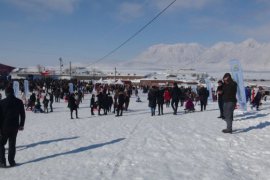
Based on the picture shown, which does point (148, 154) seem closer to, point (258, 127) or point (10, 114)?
point (10, 114)

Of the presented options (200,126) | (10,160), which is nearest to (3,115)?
(10,160)

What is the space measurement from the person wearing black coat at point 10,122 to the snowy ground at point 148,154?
33cm

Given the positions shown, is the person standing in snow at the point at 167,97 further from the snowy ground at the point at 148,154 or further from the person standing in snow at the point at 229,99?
the person standing in snow at the point at 229,99

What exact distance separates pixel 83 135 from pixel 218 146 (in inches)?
182

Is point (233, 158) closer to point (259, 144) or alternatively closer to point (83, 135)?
point (259, 144)

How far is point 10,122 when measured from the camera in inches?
287

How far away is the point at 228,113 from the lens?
33.0 ft

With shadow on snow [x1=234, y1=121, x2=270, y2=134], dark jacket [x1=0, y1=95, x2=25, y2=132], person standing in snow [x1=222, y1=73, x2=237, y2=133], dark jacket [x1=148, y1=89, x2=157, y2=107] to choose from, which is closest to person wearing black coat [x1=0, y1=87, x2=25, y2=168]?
dark jacket [x1=0, y1=95, x2=25, y2=132]

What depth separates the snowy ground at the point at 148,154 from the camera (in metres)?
6.41

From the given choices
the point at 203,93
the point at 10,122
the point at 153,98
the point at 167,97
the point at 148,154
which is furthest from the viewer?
the point at 167,97

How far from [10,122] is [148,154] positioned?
9.80ft

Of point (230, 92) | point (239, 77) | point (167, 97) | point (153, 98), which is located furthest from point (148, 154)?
point (167, 97)

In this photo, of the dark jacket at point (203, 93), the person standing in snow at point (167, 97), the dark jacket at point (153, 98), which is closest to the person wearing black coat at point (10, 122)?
the dark jacket at point (153, 98)

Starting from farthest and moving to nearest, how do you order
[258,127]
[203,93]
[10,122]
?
[203,93]
[258,127]
[10,122]
